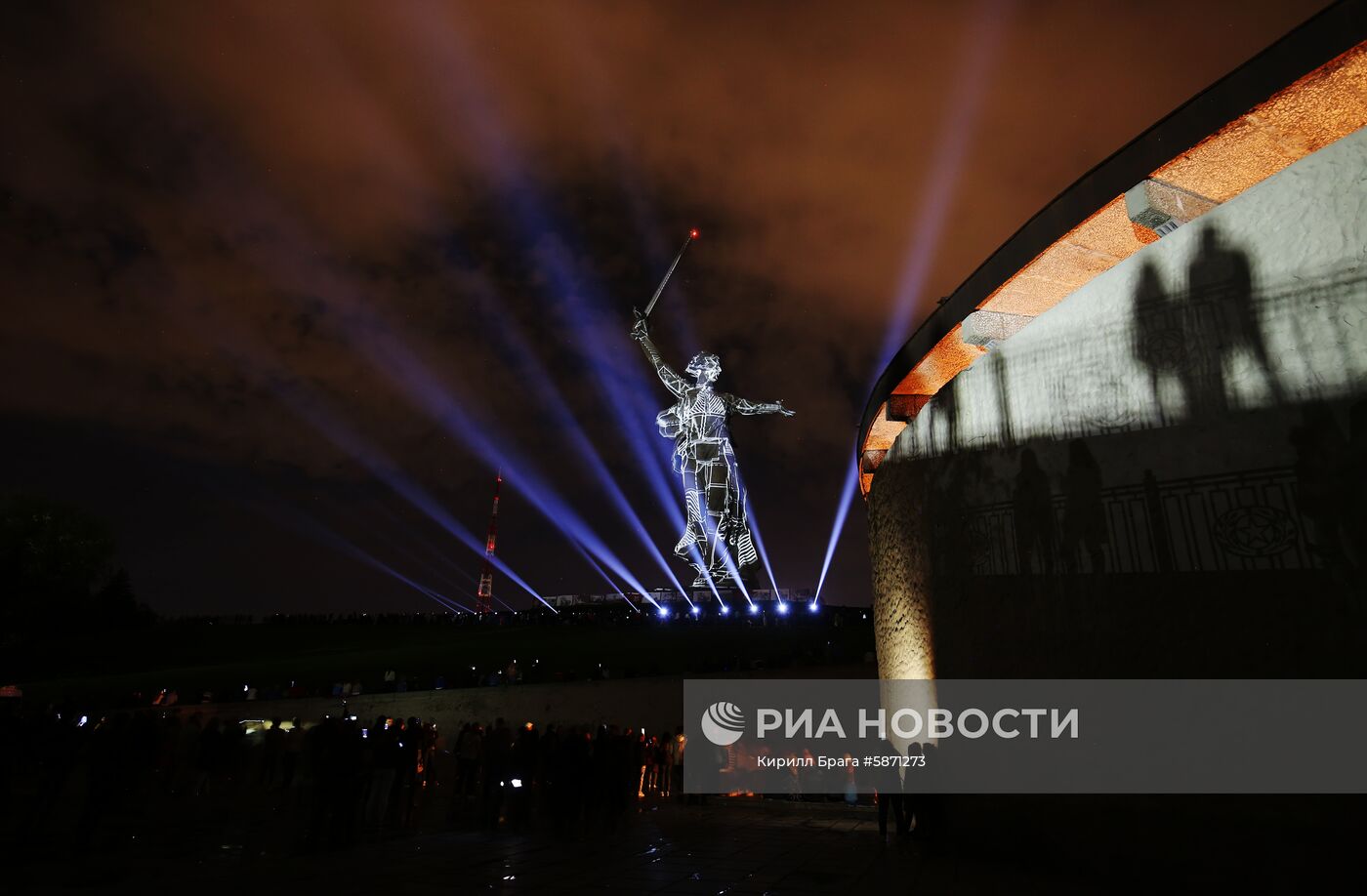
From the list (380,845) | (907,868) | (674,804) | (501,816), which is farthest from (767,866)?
(674,804)

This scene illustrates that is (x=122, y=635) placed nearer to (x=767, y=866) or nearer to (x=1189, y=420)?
(x=767, y=866)

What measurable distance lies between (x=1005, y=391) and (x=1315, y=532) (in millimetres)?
3184

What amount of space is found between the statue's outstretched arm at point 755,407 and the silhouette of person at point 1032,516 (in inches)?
1138

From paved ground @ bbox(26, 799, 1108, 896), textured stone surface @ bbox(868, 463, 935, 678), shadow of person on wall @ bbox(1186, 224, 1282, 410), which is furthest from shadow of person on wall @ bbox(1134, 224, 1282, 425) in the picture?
paved ground @ bbox(26, 799, 1108, 896)

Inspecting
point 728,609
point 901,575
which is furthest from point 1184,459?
point 728,609

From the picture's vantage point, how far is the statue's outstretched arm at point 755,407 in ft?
119

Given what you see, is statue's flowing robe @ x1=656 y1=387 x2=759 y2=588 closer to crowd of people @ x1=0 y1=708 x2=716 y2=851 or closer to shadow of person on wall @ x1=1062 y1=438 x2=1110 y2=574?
crowd of people @ x1=0 y1=708 x2=716 y2=851

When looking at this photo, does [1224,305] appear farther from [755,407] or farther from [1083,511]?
[755,407]

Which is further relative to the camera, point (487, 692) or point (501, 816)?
point (487, 692)

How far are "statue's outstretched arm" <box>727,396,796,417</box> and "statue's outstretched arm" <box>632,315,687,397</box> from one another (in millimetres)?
2810

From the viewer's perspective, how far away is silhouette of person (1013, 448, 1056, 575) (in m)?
6.90

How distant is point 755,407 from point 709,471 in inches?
170

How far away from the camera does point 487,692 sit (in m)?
19.4

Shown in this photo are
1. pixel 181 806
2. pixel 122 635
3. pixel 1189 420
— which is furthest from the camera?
pixel 122 635
